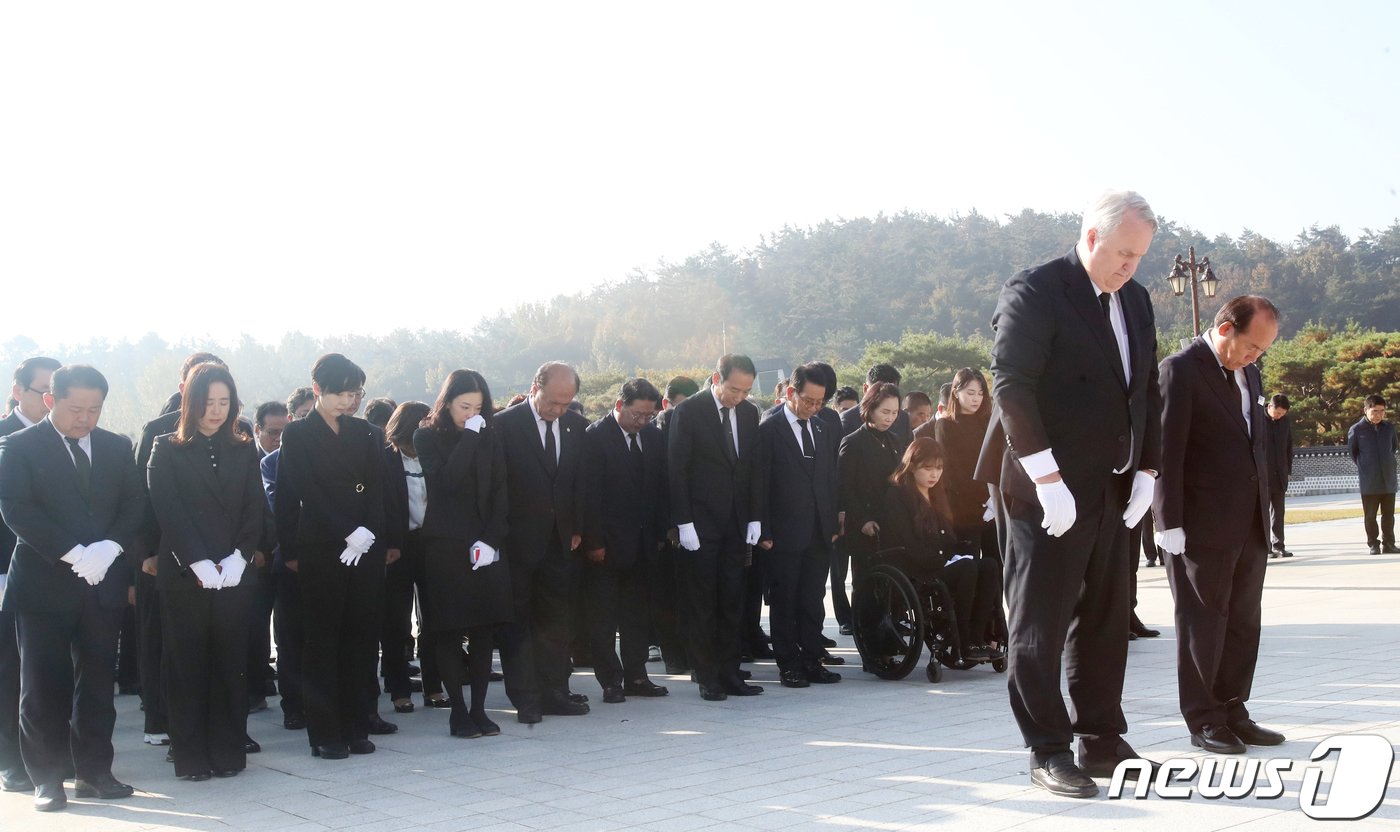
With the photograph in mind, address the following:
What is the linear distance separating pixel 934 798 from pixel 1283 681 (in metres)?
3.07

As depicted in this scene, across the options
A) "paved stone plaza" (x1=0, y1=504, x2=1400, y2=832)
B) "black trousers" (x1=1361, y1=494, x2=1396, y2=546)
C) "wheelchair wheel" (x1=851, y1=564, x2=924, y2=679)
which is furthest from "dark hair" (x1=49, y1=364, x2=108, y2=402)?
"black trousers" (x1=1361, y1=494, x2=1396, y2=546)

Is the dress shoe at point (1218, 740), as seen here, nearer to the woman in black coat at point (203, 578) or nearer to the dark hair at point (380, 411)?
the woman in black coat at point (203, 578)

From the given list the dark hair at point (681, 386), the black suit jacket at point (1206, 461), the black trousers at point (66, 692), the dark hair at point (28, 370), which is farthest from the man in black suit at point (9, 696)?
the black suit jacket at point (1206, 461)

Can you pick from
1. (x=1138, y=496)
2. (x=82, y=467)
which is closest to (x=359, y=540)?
(x=82, y=467)

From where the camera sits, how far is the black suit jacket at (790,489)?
8.02m

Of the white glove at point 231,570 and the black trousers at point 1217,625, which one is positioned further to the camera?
the white glove at point 231,570

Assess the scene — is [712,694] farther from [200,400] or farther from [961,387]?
[200,400]

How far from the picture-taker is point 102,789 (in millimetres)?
5539

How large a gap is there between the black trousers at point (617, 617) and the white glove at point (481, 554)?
42.0 inches

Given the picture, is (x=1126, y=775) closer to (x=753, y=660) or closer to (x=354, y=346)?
(x=753, y=660)

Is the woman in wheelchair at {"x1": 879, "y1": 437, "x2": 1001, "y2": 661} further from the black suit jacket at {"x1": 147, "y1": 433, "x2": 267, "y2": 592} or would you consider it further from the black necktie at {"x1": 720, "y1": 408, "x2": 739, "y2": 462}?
the black suit jacket at {"x1": 147, "y1": 433, "x2": 267, "y2": 592}

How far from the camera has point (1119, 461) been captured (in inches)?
179

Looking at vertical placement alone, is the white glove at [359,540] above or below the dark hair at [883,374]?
below

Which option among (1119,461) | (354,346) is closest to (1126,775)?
(1119,461)
